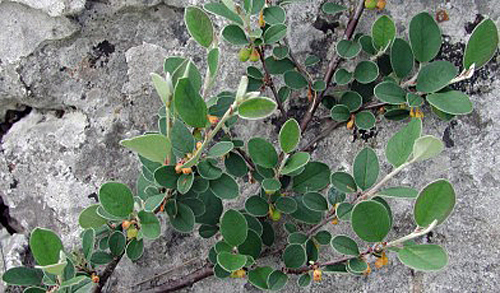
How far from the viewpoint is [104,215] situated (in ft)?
4.63

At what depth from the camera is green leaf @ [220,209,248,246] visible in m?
1.44

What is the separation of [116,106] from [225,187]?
1.81ft

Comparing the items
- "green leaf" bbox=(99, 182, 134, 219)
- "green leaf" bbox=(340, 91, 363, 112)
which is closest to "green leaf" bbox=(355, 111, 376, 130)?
"green leaf" bbox=(340, 91, 363, 112)

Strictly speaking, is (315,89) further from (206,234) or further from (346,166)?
(206,234)

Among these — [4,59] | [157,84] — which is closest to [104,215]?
[157,84]

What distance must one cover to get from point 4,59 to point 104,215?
28.9 inches

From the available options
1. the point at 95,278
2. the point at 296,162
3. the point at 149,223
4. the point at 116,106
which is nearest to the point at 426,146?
the point at 296,162

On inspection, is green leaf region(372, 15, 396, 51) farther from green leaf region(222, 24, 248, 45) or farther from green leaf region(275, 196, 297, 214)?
green leaf region(275, 196, 297, 214)

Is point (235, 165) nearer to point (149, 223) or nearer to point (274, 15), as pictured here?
point (149, 223)

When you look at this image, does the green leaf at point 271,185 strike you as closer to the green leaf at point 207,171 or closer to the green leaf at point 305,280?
the green leaf at point 207,171

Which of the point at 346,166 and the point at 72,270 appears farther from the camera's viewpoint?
the point at 346,166

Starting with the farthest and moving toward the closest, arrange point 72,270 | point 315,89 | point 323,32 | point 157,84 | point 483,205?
point 323,32, point 315,89, point 483,205, point 72,270, point 157,84

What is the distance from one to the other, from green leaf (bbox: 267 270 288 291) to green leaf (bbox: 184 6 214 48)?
0.61 metres

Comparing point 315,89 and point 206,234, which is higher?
point 315,89
